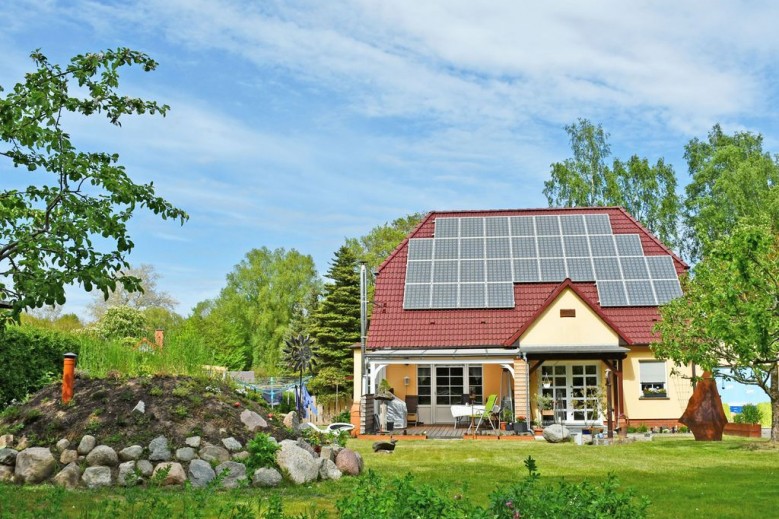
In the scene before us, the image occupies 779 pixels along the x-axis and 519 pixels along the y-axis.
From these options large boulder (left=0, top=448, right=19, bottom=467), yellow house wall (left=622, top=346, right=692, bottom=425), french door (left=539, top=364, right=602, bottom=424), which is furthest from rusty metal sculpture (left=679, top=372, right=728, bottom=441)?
large boulder (left=0, top=448, right=19, bottom=467)

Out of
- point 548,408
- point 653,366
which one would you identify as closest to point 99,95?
point 548,408

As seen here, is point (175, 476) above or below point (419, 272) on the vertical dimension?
below

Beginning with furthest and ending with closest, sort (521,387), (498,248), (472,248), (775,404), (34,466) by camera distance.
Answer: (472,248), (498,248), (521,387), (775,404), (34,466)

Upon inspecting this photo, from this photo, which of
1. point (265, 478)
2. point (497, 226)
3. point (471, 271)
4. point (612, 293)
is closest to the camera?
point (265, 478)

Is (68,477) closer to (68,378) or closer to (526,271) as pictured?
(68,378)

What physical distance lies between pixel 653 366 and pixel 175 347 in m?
18.3

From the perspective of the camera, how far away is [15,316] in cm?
730

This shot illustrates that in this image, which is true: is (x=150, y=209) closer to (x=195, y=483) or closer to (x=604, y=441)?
(x=195, y=483)

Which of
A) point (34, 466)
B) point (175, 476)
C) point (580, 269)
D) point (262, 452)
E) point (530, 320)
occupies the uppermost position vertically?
point (580, 269)

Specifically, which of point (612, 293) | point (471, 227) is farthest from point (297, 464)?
point (471, 227)

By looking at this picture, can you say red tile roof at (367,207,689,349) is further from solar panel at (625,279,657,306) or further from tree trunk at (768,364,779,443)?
tree trunk at (768,364,779,443)

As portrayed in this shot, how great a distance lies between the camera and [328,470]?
1359 centimetres

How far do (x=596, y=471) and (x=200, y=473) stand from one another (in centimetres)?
728

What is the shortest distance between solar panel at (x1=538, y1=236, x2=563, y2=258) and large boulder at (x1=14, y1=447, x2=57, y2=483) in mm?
22403
